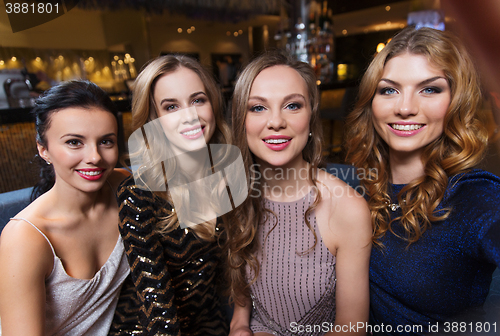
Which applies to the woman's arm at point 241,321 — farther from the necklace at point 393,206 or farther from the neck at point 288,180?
the necklace at point 393,206

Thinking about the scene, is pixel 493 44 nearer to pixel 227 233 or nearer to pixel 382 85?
pixel 382 85

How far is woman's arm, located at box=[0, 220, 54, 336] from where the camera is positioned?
→ 2.43 feet

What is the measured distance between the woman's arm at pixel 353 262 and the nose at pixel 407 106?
301 millimetres

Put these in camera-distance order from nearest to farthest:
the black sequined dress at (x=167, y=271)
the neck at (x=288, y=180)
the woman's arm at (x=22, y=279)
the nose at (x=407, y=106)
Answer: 1. the woman's arm at (x=22, y=279)
2. the nose at (x=407, y=106)
3. the black sequined dress at (x=167, y=271)
4. the neck at (x=288, y=180)

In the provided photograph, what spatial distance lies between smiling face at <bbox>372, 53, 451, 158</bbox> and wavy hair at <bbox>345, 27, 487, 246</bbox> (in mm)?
21

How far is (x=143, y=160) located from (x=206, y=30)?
716cm

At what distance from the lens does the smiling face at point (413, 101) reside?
2.80ft

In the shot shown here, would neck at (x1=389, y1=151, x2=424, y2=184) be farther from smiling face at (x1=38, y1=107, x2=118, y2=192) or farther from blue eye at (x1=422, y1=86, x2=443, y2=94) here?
smiling face at (x1=38, y1=107, x2=118, y2=192)

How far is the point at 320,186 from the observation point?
105 centimetres

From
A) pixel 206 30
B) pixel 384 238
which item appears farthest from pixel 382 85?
pixel 206 30

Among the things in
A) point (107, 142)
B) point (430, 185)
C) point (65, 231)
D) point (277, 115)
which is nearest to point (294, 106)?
point (277, 115)

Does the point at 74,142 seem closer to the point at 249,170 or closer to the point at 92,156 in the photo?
the point at 92,156

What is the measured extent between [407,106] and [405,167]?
9.3 inches

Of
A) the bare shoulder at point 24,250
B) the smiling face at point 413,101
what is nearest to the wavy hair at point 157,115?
the bare shoulder at point 24,250
